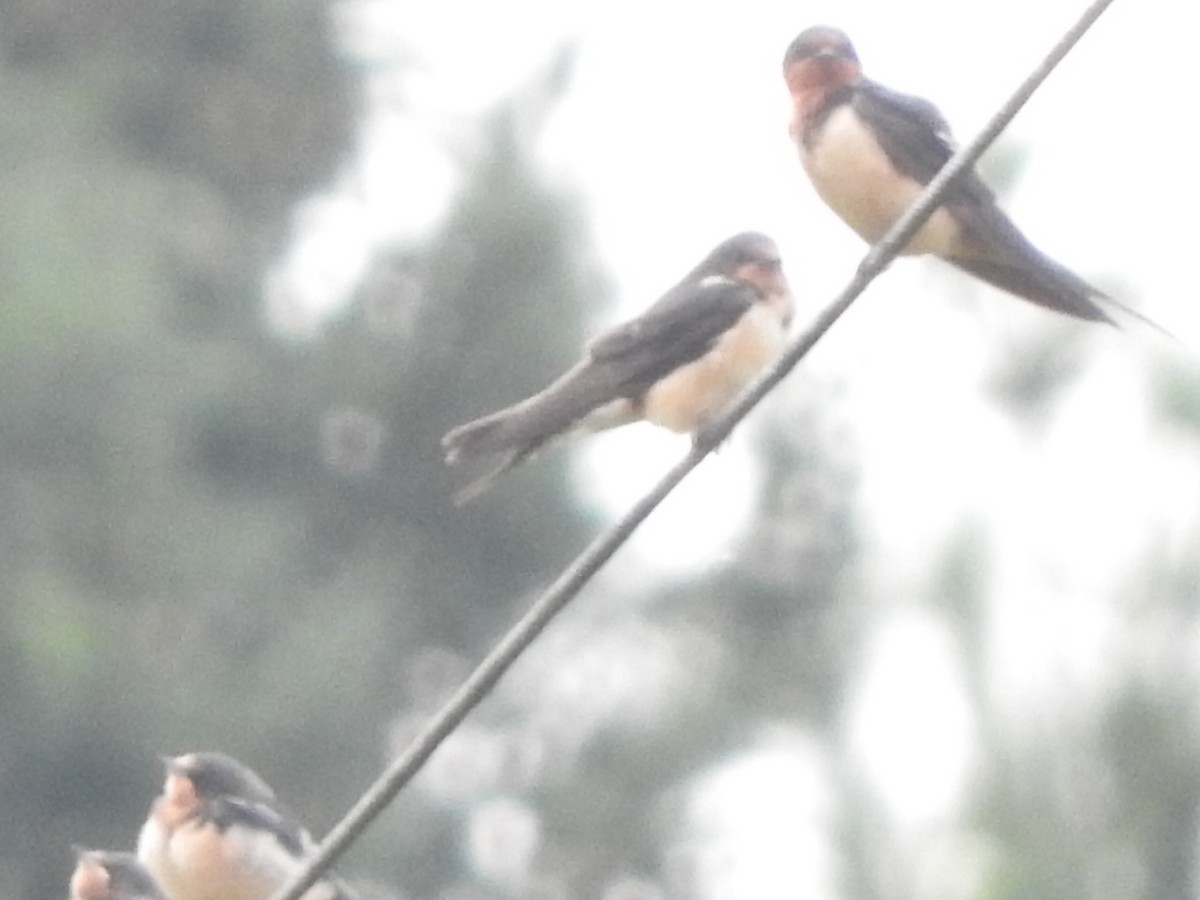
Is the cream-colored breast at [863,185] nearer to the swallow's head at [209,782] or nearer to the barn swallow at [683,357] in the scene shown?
the barn swallow at [683,357]

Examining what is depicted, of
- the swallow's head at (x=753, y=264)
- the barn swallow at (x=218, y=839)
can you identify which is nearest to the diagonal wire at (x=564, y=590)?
the swallow's head at (x=753, y=264)

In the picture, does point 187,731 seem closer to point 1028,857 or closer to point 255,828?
point 1028,857

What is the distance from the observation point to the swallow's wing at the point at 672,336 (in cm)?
491

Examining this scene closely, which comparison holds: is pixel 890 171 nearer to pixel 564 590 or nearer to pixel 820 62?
pixel 820 62

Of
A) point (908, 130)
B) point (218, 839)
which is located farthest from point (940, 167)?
point (218, 839)

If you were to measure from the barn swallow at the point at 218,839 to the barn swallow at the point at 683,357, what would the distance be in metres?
0.92

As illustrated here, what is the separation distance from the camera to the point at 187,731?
1288cm

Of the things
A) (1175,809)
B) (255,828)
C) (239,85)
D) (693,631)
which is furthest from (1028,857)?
(239,85)

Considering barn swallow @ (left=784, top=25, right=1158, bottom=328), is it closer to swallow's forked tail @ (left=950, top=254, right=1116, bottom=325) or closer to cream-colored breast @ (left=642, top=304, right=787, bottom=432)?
swallow's forked tail @ (left=950, top=254, right=1116, bottom=325)

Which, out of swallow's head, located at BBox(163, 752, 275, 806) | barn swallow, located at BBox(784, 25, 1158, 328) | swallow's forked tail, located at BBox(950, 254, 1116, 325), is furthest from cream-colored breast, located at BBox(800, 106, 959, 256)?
swallow's head, located at BBox(163, 752, 275, 806)

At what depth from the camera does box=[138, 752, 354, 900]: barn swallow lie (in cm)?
543

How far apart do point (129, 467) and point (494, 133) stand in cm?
186

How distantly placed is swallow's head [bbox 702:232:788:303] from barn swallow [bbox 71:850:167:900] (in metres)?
1.43

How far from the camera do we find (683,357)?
16.1 feet
